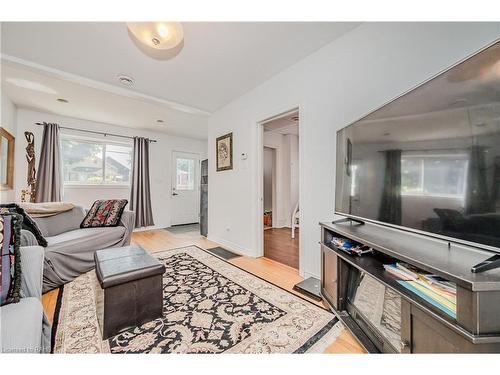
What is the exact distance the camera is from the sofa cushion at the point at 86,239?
206 cm

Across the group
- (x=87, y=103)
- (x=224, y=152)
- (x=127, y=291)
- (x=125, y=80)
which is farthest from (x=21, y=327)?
(x=87, y=103)

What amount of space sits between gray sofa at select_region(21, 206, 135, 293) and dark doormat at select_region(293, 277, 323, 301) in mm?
2287

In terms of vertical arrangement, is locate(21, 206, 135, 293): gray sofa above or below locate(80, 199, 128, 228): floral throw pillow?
below

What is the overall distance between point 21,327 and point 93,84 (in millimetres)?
2845

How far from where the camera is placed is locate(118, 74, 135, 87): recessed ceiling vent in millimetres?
2553

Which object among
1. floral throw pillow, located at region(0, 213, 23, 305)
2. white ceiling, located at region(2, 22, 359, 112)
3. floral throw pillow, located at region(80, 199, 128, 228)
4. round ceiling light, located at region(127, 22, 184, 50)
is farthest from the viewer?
floral throw pillow, located at region(80, 199, 128, 228)

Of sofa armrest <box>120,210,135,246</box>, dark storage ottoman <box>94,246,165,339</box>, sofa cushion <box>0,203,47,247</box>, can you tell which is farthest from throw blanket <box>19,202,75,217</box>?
dark storage ottoman <box>94,246,165,339</box>

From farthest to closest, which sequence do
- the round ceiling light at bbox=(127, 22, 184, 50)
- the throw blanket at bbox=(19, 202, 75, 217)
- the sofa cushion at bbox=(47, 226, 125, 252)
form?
the throw blanket at bbox=(19, 202, 75, 217) < the sofa cushion at bbox=(47, 226, 125, 252) < the round ceiling light at bbox=(127, 22, 184, 50)

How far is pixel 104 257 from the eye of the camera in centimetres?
158

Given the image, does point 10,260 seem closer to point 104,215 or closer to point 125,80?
point 104,215

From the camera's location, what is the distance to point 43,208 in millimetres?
2381

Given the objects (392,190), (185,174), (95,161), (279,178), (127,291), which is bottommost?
(127,291)

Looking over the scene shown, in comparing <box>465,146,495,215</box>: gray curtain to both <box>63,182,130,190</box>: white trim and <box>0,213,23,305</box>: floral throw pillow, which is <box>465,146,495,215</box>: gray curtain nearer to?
<box>0,213,23,305</box>: floral throw pillow

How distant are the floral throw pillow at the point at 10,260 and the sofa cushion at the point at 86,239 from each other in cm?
114
